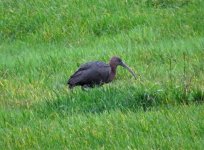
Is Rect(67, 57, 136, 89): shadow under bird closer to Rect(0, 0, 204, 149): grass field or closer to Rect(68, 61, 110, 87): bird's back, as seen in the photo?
Rect(68, 61, 110, 87): bird's back

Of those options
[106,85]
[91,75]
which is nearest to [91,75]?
[91,75]

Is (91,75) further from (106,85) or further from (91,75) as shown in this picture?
(106,85)

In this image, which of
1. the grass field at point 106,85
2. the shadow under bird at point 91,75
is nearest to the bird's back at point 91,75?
the shadow under bird at point 91,75

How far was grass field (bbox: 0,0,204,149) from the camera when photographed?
302 inches

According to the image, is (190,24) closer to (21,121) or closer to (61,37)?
(61,37)

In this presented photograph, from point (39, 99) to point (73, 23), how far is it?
18.5 ft

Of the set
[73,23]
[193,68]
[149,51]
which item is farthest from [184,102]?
[73,23]

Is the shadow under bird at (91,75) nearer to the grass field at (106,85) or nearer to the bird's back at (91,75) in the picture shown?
the bird's back at (91,75)

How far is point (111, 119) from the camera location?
816cm

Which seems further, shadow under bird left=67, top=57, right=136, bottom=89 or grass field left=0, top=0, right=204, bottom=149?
shadow under bird left=67, top=57, right=136, bottom=89

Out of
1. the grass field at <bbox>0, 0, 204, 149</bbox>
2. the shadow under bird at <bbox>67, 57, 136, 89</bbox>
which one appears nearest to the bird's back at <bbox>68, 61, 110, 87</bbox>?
the shadow under bird at <bbox>67, 57, 136, 89</bbox>

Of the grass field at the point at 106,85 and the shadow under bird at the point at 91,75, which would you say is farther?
the shadow under bird at the point at 91,75

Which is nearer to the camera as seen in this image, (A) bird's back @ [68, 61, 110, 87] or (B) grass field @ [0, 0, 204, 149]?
(B) grass field @ [0, 0, 204, 149]

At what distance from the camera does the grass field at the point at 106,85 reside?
7.67 meters
